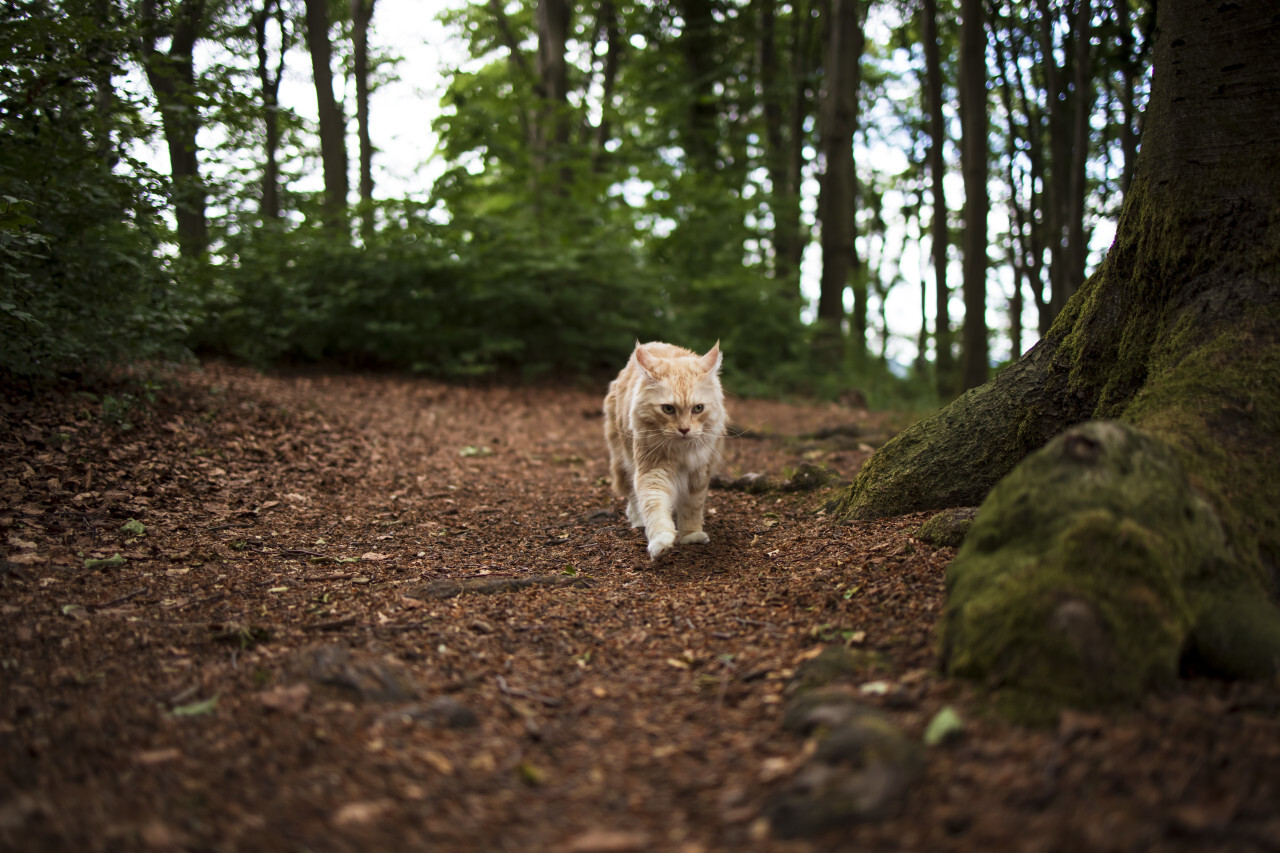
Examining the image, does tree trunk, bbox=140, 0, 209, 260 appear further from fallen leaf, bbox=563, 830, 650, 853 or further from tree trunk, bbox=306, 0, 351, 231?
tree trunk, bbox=306, 0, 351, 231

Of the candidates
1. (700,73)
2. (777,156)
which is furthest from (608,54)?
(777,156)

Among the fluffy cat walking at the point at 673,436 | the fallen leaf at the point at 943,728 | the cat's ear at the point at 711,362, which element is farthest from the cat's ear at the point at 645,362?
the fallen leaf at the point at 943,728

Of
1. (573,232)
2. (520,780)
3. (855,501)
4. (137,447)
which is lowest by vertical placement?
(520,780)

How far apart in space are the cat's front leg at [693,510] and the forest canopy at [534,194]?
394 cm

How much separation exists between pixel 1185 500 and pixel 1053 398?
152 cm

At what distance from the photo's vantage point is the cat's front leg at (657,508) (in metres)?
4.17

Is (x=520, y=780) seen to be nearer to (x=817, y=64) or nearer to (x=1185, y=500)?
(x=1185, y=500)

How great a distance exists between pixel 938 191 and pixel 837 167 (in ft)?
6.08

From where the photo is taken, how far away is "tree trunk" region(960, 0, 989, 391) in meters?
9.70

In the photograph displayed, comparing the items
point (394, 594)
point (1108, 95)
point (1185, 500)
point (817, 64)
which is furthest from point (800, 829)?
point (817, 64)

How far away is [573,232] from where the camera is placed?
1289 centimetres

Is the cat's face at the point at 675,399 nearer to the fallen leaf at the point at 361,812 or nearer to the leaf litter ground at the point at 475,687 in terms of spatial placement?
the leaf litter ground at the point at 475,687

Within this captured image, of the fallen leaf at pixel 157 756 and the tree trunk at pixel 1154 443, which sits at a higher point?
the tree trunk at pixel 1154 443


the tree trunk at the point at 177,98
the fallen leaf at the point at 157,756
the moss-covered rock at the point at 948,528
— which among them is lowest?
the fallen leaf at the point at 157,756
